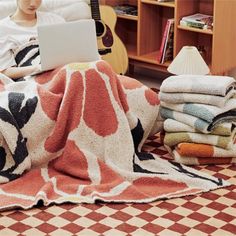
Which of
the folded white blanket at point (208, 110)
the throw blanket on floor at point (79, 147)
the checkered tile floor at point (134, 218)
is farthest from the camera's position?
the folded white blanket at point (208, 110)

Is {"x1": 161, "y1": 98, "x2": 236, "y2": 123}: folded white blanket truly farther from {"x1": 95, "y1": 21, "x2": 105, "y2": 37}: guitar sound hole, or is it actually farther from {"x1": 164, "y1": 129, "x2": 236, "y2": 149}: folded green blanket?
{"x1": 95, "y1": 21, "x2": 105, "y2": 37}: guitar sound hole

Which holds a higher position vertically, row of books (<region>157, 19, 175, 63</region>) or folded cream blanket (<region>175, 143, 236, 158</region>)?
row of books (<region>157, 19, 175, 63</region>)

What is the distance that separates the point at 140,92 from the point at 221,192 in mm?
643

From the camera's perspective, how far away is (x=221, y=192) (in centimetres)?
273

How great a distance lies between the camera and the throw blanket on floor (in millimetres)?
2715

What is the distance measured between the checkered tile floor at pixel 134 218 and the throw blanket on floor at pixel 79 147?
2.9 inches

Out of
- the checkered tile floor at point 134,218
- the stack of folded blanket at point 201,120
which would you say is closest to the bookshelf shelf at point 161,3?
the stack of folded blanket at point 201,120

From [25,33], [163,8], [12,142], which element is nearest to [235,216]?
[12,142]

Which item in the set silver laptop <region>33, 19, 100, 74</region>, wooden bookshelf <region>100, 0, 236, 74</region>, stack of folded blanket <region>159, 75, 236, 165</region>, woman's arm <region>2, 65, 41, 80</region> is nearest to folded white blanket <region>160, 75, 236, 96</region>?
stack of folded blanket <region>159, 75, 236, 165</region>

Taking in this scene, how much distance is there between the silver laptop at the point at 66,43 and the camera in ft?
9.59

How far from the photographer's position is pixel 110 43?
4082 millimetres

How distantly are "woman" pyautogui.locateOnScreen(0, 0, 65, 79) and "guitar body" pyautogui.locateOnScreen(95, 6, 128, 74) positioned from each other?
2.25 ft

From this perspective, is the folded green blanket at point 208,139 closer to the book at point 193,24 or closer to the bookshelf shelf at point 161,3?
the book at point 193,24

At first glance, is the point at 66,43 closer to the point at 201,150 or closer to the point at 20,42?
the point at 20,42
